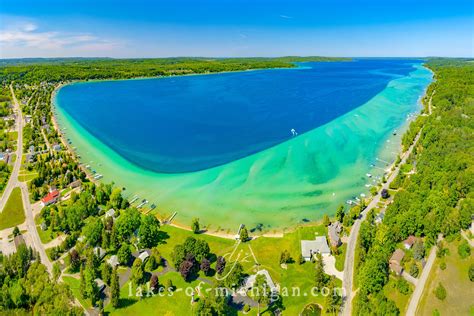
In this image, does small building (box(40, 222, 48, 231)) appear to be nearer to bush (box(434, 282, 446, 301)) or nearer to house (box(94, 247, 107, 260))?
house (box(94, 247, 107, 260))

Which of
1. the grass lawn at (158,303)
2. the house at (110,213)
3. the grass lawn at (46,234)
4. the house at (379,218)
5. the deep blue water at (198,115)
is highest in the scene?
the deep blue water at (198,115)

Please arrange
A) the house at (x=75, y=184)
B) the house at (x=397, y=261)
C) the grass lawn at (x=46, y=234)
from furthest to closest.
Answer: the house at (x=75, y=184), the grass lawn at (x=46, y=234), the house at (x=397, y=261)

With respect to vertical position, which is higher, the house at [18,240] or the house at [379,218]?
the house at [379,218]

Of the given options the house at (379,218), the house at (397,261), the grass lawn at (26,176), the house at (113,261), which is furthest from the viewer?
the grass lawn at (26,176)

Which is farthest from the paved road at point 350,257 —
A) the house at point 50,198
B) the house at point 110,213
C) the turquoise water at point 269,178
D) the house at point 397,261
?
the house at point 50,198

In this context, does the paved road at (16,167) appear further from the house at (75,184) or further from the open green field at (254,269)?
the open green field at (254,269)

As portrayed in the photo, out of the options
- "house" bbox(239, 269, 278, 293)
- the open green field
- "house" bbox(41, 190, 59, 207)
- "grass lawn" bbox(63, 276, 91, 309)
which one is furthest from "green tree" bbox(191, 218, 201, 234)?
"house" bbox(41, 190, 59, 207)

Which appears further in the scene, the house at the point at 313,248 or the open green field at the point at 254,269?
the house at the point at 313,248
